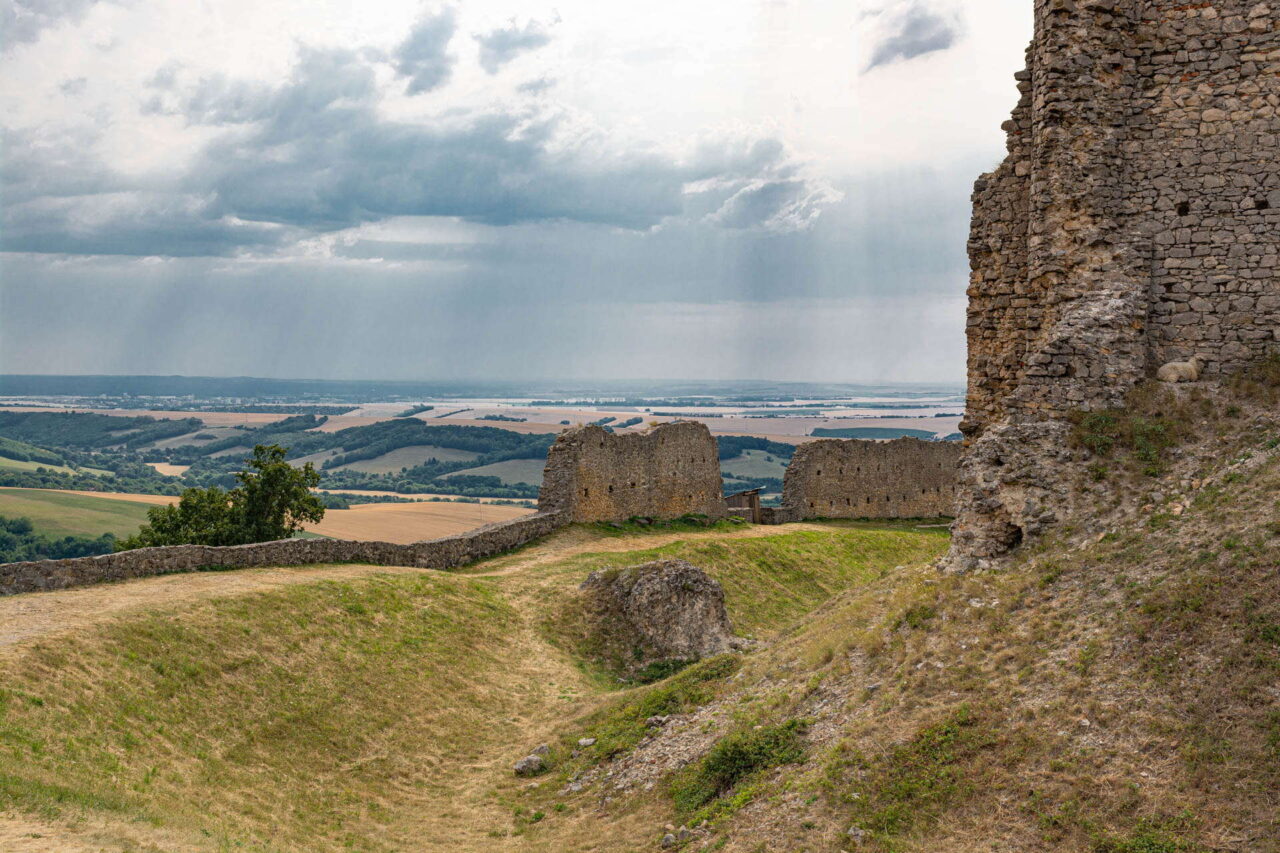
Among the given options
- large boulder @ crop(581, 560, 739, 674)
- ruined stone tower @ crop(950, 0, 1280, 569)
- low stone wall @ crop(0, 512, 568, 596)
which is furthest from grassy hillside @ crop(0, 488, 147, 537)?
ruined stone tower @ crop(950, 0, 1280, 569)

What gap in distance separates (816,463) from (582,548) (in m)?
14.1

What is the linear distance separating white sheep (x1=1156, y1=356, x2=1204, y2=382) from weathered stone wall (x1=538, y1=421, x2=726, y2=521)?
20.1m

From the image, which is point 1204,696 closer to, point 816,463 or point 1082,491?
point 1082,491

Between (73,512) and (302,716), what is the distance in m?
83.3

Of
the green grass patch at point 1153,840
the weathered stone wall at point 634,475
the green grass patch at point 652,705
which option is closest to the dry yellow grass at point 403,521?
the weathered stone wall at point 634,475

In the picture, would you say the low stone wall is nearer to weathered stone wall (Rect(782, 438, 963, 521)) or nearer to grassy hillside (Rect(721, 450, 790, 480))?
weathered stone wall (Rect(782, 438, 963, 521))

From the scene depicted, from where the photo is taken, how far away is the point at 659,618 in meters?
20.9

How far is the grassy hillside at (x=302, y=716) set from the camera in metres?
11.5

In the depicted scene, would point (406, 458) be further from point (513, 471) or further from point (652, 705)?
point (652, 705)

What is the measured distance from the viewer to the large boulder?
67.3 feet

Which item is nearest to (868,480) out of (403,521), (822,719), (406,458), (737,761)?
(822,719)

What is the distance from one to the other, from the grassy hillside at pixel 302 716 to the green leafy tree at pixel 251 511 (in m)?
7.67

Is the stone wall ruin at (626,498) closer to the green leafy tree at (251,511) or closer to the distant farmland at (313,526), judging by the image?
the green leafy tree at (251,511)

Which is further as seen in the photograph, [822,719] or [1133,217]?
[1133,217]
